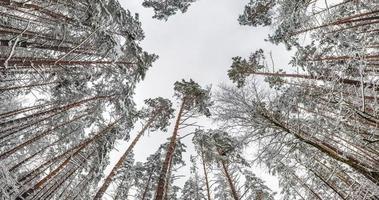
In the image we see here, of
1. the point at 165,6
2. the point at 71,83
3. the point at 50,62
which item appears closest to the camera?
the point at 50,62

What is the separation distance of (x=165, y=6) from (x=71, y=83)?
5237 mm

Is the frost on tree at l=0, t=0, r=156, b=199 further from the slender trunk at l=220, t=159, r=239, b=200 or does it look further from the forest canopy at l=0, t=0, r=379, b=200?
the slender trunk at l=220, t=159, r=239, b=200

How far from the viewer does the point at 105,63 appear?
468 inches

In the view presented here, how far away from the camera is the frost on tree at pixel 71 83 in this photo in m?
9.00

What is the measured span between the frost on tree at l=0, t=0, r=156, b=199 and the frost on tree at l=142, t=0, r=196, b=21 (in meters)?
2.42

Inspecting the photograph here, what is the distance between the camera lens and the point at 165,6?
1414 centimetres

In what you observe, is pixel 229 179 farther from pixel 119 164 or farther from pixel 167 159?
pixel 119 164

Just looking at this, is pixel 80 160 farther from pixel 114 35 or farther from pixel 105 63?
pixel 114 35

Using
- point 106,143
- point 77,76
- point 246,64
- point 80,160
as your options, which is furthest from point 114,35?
point 246,64

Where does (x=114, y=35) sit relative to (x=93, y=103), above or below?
below

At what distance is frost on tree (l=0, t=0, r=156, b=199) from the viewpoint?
9.00 metres

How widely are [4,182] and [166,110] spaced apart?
32.8ft

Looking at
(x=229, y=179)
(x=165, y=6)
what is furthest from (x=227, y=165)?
(x=165, y=6)

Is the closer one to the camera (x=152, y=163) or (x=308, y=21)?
(x=308, y=21)
